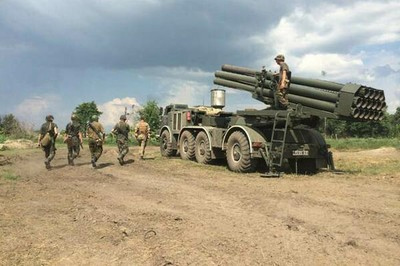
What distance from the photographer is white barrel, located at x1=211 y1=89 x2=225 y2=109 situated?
18109 mm

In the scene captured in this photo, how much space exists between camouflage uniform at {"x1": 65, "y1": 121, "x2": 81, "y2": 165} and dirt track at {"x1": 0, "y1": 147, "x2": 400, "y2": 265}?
15.8 feet

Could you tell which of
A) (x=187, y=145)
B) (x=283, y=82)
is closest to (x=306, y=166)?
(x=283, y=82)

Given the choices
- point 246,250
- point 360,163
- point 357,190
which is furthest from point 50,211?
point 360,163

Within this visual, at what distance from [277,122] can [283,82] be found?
46.3 inches

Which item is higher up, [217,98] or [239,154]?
[217,98]

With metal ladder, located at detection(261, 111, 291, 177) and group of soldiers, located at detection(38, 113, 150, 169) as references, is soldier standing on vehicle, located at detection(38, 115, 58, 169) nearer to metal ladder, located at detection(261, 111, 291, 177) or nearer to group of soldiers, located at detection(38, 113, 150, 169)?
group of soldiers, located at detection(38, 113, 150, 169)

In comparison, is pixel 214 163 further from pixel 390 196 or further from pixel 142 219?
pixel 142 219

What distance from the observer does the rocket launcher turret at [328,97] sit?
11.4 metres

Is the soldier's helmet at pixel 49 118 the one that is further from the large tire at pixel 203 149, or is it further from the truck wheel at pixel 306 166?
the truck wheel at pixel 306 166

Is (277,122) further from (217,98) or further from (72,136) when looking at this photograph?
(72,136)

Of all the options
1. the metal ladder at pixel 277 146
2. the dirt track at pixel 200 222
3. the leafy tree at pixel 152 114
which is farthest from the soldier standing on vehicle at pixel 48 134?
the leafy tree at pixel 152 114

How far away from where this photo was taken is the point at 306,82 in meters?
12.7

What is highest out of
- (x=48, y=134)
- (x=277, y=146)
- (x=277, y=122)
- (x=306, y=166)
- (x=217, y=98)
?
(x=217, y=98)

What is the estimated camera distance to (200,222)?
267 inches
